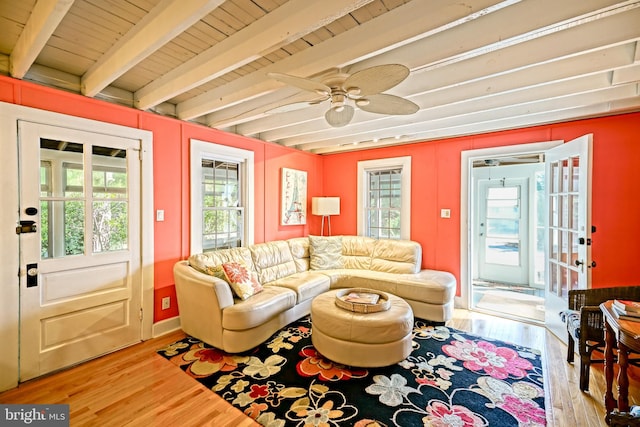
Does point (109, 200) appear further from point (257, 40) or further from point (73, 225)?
point (257, 40)

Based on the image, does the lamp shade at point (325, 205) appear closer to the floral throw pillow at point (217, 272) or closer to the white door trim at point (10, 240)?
the floral throw pillow at point (217, 272)

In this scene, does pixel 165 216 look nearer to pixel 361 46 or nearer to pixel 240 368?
pixel 240 368

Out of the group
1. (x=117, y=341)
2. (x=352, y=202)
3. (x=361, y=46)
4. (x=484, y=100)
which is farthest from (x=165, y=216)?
(x=484, y=100)

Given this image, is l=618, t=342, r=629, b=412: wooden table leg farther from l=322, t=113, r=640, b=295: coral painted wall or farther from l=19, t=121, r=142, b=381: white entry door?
l=19, t=121, r=142, b=381: white entry door

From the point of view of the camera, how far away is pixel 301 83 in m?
1.73

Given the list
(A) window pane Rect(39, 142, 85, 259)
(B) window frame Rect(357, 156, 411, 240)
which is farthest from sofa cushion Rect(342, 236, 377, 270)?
(A) window pane Rect(39, 142, 85, 259)

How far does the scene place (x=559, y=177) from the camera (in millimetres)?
3084

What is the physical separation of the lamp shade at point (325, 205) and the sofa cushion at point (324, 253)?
0.58 meters

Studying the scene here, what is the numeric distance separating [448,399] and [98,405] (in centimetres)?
249

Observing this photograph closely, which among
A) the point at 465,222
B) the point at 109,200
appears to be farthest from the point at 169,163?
the point at 465,222

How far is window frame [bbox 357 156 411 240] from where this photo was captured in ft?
14.2

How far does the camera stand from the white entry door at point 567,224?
8.38 ft

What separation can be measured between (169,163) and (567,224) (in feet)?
14.4

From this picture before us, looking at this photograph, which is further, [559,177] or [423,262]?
[423,262]
